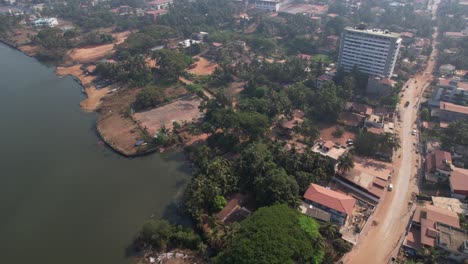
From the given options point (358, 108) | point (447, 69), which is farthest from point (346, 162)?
point (447, 69)


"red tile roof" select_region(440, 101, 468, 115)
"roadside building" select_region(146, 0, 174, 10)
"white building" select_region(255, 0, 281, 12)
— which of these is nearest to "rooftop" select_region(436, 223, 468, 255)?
"red tile roof" select_region(440, 101, 468, 115)

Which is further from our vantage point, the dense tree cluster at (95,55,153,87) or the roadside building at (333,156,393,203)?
the dense tree cluster at (95,55,153,87)

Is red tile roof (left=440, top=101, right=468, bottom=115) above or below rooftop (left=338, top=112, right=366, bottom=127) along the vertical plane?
above

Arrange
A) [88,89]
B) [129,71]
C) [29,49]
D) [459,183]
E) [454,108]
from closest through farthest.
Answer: [459,183], [454,108], [88,89], [129,71], [29,49]

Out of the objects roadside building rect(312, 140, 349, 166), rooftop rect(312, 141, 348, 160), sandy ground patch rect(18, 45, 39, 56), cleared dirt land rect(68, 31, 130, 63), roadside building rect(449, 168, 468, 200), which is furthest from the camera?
sandy ground patch rect(18, 45, 39, 56)

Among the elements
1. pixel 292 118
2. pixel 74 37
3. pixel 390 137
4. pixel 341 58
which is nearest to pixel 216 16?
pixel 74 37

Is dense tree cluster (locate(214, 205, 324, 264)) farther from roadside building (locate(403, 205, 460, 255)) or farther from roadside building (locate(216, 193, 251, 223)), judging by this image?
roadside building (locate(403, 205, 460, 255))

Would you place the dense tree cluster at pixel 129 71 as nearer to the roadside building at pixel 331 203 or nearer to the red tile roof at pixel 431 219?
the roadside building at pixel 331 203

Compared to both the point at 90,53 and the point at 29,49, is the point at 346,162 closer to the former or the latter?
the point at 90,53
